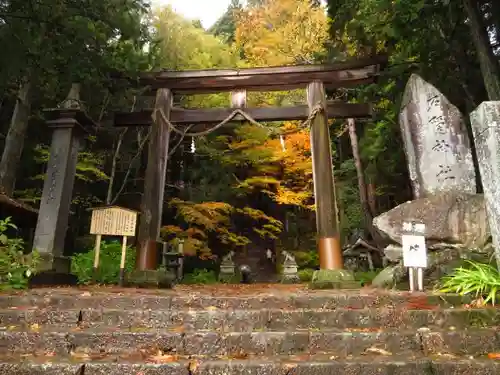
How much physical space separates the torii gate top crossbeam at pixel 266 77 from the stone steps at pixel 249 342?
7222 millimetres

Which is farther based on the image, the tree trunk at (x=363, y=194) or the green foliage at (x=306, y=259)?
the green foliage at (x=306, y=259)

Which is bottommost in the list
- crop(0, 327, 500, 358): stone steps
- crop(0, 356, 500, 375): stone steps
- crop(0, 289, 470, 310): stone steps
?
crop(0, 356, 500, 375): stone steps

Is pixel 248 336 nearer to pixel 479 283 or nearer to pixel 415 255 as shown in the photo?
pixel 479 283

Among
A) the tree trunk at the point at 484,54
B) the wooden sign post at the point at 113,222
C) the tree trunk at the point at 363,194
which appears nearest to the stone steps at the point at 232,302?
the wooden sign post at the point at 113,222

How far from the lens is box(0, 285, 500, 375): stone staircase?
2975 millimetres

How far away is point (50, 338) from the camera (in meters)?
3.37

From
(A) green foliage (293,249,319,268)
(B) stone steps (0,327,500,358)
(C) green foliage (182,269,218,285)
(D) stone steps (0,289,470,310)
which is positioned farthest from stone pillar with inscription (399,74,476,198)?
(A) green foliage (293,249,319,268)

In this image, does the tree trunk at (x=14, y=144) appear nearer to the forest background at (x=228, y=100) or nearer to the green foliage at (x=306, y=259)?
the forest background at (x=228, y=100)

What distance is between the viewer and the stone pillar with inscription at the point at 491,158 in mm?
4590

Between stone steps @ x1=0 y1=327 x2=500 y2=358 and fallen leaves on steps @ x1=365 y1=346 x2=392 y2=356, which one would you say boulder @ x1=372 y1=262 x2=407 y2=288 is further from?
fallen leaves on steps @ x1=365 y1=346 x2=392 y2=356

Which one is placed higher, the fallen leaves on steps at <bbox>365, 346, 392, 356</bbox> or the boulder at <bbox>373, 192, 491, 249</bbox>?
the boulder at <bbox>373, 192, 491, 249</bbox>

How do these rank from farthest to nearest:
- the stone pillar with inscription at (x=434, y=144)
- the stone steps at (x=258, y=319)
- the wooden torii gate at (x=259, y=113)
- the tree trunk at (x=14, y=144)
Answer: the tree trunk at (x=14, y=144) < the wooden torii gate at (x=259, y=113) < the stone pillar with inscription at (x=434, y=144) < the stone steps at (x=258, y=319)

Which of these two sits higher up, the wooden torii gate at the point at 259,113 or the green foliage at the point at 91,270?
the wooden torii gate at the point at 259,113

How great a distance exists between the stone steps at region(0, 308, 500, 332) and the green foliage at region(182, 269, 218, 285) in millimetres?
10627
